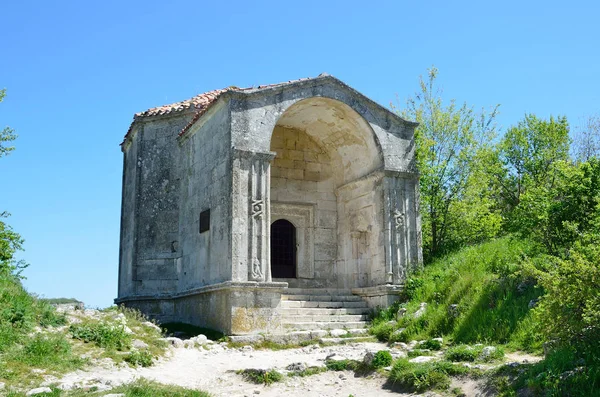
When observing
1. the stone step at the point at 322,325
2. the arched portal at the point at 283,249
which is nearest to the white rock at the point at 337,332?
the stone step at the point at 322,325

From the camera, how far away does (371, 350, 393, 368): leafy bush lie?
9750 mm

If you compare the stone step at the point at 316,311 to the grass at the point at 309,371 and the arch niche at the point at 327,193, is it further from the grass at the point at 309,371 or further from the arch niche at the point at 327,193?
the grass at the point at 309,371

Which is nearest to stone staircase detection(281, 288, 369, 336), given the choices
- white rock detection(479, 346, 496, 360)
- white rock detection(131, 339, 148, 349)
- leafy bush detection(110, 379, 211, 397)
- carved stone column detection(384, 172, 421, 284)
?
carved stone column detection(384, 172, 421, 284)

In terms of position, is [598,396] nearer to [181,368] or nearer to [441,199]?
[181,368]

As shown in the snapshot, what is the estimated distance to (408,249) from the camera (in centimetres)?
1588

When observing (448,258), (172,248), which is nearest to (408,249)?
(448,258)

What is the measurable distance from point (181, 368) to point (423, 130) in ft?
41.8

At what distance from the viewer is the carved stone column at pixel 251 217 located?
1356 cm

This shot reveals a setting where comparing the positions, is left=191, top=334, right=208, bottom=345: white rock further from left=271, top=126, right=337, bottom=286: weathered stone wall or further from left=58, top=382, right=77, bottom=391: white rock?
left=271, top=126, right=337, bottom=286: weathered stone wall

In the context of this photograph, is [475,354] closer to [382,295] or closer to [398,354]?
[398,354]

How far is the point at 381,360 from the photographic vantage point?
9.80 m

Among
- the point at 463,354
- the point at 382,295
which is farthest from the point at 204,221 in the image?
the point at 463,354

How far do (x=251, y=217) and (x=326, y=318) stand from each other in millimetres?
3098

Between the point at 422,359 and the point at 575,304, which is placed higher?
the point at 575,304
